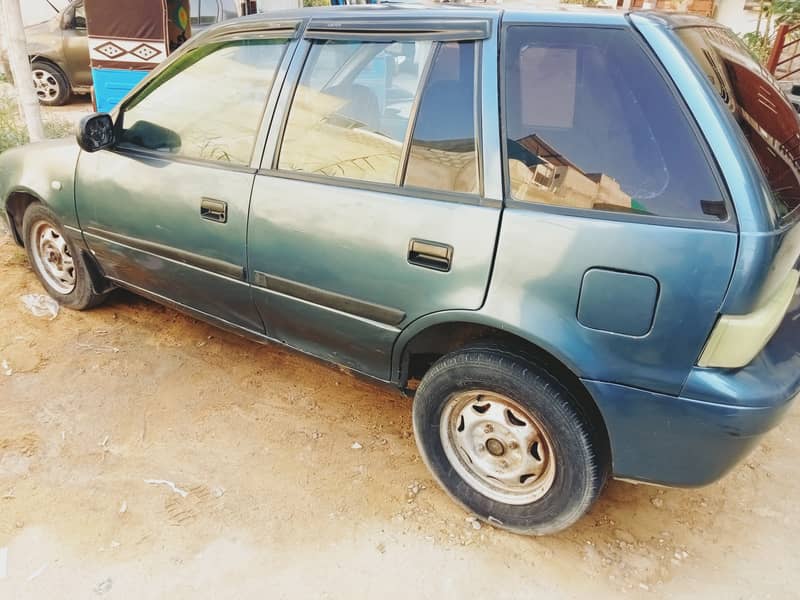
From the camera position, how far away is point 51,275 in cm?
379

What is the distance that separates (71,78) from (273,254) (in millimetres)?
9249

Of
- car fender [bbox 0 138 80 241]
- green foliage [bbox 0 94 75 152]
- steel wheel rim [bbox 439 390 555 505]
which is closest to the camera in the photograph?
steel wheel rim [bbox 439 390 555 505]

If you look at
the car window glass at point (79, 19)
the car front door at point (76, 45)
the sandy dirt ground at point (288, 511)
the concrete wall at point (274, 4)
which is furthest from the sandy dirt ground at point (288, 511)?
the concrete wall at point (274, 4)

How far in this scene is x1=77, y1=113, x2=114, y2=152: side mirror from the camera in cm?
283

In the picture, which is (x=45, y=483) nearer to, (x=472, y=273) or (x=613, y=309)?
(x=472, y=273)

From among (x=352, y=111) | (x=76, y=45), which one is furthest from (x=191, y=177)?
(x=76, y=45)

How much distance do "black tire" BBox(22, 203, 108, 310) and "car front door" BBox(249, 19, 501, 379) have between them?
152cm

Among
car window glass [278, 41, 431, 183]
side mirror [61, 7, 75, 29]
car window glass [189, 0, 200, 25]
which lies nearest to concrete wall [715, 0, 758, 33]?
car window glass [189, 0, 200, 25]

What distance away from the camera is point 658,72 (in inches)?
69.4

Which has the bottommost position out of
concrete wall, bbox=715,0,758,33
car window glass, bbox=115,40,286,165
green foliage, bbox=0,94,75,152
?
green foliage, bbox=0,94,75,152

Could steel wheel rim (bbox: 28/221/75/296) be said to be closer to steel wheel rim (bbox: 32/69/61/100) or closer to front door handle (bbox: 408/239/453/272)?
front door handle (bbox: 408/239/453/272)

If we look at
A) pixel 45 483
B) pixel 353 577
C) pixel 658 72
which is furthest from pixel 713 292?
pixel 45 483

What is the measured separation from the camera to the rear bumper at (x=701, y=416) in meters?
1.74

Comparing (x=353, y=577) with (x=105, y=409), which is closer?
(x=353, y=577)
